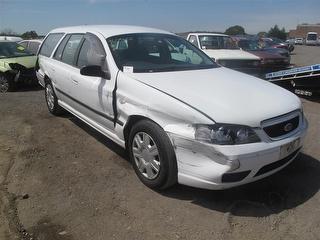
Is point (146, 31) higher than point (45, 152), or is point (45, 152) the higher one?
point (146, 31)

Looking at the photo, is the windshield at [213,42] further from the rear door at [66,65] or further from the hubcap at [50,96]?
the rear door at [66,65]

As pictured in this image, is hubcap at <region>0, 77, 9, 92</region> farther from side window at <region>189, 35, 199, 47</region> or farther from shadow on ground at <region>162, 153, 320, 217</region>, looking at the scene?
shadow on ground at <region>162, 153, 320, 217</region>

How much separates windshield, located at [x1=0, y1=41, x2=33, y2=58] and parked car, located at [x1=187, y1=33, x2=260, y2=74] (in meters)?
5.48

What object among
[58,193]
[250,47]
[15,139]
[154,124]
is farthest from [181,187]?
[250,47]

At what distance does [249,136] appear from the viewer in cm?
359

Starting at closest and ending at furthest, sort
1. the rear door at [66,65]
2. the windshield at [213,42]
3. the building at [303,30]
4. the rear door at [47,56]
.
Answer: the rear door at [66,65]
the rear door at [47,56]
the windshield at [213,42]
the building at [303,30]

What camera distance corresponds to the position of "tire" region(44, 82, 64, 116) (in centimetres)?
703

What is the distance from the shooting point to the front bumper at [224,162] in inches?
137

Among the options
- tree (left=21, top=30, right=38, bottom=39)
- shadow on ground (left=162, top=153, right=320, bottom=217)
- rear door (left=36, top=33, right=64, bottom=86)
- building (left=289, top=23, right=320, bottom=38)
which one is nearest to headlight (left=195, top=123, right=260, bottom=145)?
shadow on ground (left=162, top=153, right=320, bottom=217)

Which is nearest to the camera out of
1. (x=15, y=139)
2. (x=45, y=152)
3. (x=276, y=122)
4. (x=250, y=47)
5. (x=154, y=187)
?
(x=276, y=122)

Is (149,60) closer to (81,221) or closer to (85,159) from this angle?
(85,159)

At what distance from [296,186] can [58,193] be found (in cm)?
263

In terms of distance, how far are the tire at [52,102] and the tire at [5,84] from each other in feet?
14.4

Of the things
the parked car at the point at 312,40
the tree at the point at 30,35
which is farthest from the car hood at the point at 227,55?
the parked car at the point at 312,40
